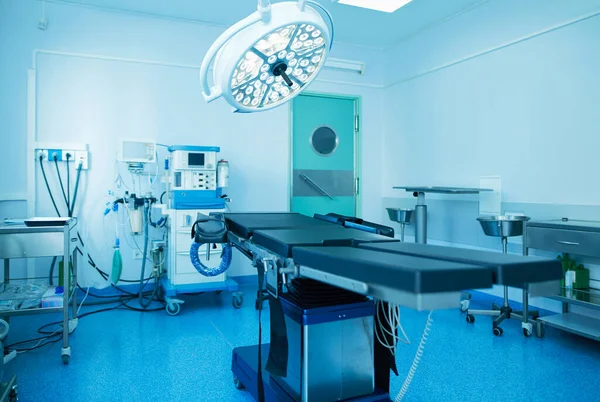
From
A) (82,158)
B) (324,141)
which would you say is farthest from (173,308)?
(324,141)

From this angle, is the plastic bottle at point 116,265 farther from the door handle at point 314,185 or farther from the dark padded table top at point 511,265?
the dark padded table top at point 511,265

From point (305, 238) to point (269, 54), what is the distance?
0.67 metres

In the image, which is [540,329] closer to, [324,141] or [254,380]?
[254,380]

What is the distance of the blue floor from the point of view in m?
2.31

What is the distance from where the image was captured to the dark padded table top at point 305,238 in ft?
5.11

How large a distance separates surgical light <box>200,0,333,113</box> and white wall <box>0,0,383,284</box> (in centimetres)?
282

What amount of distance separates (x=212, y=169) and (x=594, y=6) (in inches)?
123

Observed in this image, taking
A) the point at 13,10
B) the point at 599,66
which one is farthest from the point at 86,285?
the point at 599,66

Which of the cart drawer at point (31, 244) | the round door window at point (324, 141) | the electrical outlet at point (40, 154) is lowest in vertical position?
the cart drawer at point (31, 244)

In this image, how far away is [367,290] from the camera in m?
1.17

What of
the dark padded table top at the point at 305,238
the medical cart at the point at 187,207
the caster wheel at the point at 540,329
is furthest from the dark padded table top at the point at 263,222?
the caster wheel at the point at 540,329

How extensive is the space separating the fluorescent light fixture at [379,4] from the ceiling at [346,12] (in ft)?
0.39

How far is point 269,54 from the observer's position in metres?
1.57

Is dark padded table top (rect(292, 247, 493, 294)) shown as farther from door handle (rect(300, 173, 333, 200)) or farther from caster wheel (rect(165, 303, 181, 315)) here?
door handle (rect(300, 173, 333, 200))
